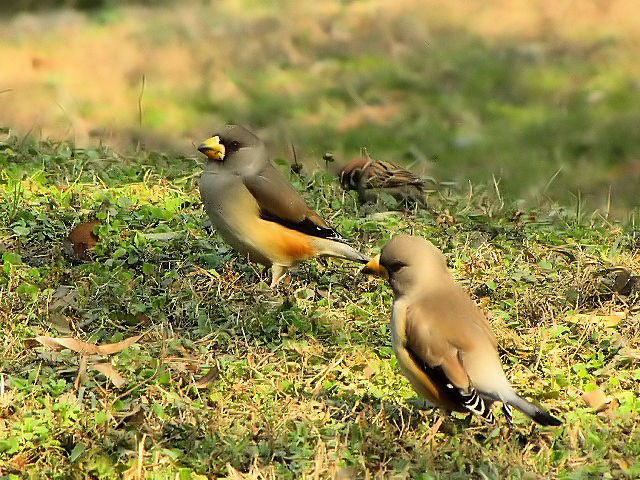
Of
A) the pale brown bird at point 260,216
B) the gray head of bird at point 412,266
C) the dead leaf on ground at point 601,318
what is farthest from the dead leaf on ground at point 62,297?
the dead leaf on ground at point 601,318

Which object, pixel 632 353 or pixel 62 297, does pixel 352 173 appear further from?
pixel 632 353

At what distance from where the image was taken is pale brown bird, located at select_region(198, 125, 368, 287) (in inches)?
268

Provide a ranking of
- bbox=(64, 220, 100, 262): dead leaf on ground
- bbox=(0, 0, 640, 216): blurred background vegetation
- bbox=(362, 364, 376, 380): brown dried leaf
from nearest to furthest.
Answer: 1. bbox=(362, 364, 376, 380): brown dried leaf
2. bbox=(64, 220, 100, 262): dead leaf on ground
3. bbox=(0, 0, 640, 216): blurred background vegetation

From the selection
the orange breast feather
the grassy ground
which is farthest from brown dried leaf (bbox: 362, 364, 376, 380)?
the orange breast feather

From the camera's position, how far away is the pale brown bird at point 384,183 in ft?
26.3

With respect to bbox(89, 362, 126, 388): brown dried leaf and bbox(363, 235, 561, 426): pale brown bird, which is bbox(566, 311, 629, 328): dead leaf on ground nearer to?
bbox(363, 235, 561, 426): pale brown bird

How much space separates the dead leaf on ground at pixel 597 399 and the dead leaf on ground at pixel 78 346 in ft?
7.67

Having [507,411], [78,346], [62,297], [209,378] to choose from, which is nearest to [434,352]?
[507,411]

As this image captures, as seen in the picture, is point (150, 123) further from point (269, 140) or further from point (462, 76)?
point (462, 76)

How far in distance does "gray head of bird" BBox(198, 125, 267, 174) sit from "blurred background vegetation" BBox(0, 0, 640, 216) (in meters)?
2.15

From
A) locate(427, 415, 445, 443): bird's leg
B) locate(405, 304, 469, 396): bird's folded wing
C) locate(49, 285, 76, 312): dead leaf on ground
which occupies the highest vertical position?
locate(405, 304, 469, 396): bird's folded wing

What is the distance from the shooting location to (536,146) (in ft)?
35.8

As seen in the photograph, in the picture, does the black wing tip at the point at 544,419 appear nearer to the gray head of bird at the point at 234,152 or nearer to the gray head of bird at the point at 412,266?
the gray head of bird at the point at 412,266

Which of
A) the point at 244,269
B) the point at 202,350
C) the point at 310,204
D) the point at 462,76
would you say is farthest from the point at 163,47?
the point at 202,350
